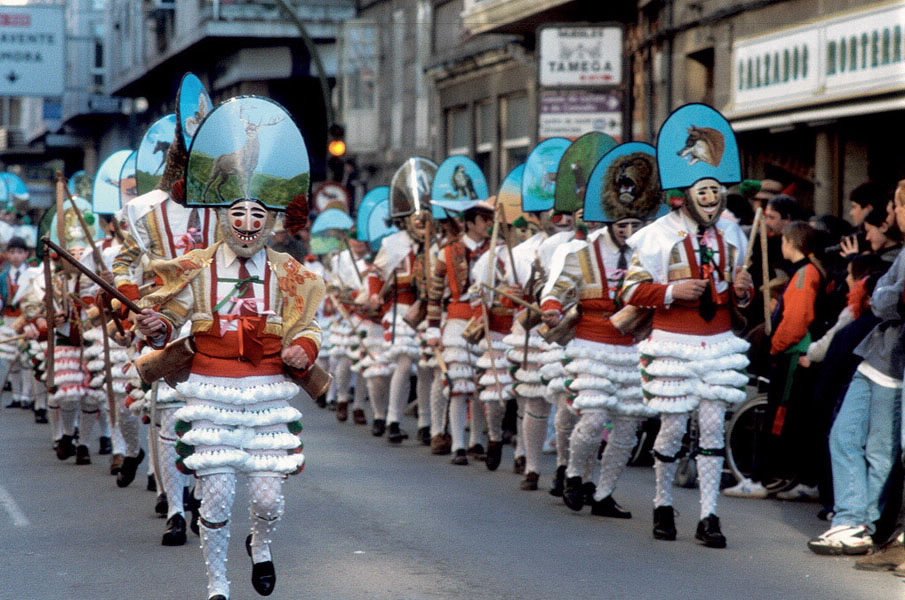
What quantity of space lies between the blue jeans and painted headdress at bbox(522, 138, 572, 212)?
14.3 feet

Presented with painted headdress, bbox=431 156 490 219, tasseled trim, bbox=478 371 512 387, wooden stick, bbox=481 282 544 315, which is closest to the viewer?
wooden stick, bbox=481 282 544 315

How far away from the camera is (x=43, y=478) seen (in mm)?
13539

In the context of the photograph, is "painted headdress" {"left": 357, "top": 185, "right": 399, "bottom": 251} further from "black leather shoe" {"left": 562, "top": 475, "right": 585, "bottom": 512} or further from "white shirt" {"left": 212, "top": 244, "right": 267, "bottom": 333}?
"white shirt" {"left": 212, "top": 244, "right": 267, "bottom": 333}

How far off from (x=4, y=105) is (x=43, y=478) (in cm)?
9977

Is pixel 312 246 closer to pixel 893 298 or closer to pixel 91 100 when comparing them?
pixel 893 298

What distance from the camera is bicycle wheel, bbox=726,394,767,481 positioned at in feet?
42.5

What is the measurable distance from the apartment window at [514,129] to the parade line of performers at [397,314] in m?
11.4

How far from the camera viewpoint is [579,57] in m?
21.7

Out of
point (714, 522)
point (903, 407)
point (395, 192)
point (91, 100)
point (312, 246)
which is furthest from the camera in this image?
point (91, 100)

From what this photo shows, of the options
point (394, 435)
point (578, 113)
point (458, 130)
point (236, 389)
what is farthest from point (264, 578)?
point (458, 130)

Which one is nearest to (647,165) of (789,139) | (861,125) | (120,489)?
(120,489)

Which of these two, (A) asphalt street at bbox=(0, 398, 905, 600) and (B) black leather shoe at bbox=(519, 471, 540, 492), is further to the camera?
(B) black leather shoe at bbox=(519, 471, 540, 492)

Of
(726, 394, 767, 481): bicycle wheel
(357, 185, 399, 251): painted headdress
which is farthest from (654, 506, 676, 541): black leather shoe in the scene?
(357, 185, 399, 251): painted headdress

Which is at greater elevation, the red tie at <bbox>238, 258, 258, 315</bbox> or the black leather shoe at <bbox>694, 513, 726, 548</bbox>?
the red tie at <bbox>238, 258, 258, 315</bbox>
